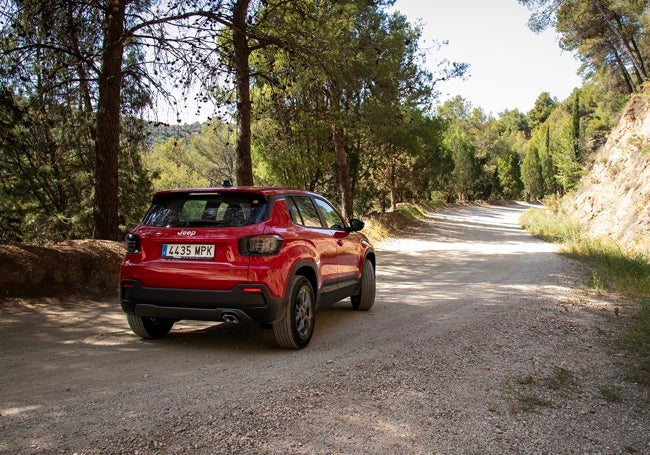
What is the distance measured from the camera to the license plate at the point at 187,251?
200 inches

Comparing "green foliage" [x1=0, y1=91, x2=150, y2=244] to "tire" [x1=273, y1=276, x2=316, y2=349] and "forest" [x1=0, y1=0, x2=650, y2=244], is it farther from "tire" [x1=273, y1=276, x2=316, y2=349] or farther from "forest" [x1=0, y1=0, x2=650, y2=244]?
"tire" [x1=273, y1=276, x2=316, y2=349]

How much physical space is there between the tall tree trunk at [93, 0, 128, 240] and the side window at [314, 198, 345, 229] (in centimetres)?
550

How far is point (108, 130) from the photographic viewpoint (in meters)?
10.1

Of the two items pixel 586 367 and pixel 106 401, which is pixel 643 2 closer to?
pixel 586 367

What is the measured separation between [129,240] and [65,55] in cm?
758

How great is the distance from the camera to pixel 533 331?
626cm

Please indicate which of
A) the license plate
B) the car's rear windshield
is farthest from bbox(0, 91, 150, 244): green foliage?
the license plate

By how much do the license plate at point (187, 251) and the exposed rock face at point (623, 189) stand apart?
13.2 m

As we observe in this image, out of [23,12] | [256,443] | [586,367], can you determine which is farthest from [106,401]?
[23,12]

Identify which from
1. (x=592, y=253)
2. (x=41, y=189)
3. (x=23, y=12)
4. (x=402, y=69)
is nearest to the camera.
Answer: (x=23, y=12)

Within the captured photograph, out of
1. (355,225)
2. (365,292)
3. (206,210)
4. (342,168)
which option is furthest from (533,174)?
(206,210)

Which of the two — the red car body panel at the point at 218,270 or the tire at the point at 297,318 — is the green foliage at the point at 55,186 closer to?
the red car body panel at the point at 218,270

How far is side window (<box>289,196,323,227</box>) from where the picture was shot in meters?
5.83

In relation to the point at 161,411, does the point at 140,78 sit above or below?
above
